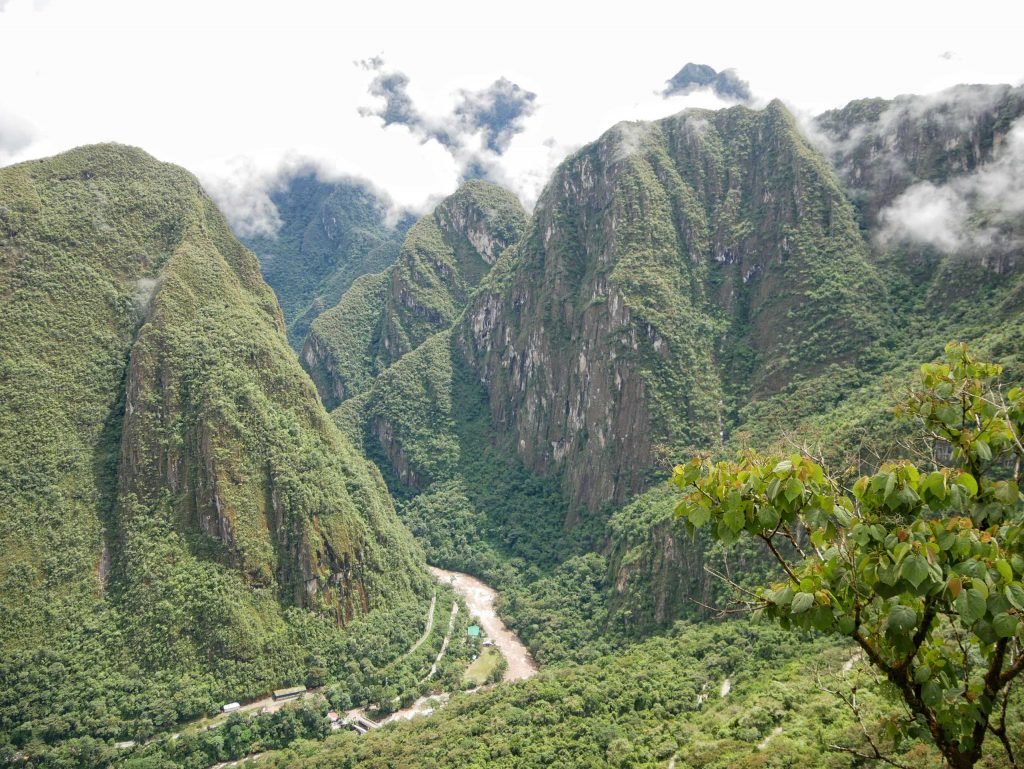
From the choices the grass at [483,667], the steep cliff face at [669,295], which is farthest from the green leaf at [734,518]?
the steep cliff face at [669,295]

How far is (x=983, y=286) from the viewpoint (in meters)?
70.5

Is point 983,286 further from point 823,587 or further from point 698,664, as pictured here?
point 823,587

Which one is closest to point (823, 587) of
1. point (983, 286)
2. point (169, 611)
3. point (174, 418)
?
point (169, 611)

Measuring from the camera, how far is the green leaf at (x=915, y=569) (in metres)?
3.84

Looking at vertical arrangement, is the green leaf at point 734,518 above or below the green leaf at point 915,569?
above

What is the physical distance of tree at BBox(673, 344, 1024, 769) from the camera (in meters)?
3.98

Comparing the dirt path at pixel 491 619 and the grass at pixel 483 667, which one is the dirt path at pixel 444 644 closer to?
the dirt path at pixel 491 619

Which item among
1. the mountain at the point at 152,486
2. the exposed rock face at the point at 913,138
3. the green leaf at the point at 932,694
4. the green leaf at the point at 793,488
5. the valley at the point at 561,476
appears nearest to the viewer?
the green leaf at the point at 793,488

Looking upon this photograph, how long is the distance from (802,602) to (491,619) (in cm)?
7306

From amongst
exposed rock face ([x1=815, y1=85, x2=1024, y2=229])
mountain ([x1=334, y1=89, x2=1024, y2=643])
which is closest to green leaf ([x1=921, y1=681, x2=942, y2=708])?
mountain ([x1=334, y1=89, x2=1024, y2=643])

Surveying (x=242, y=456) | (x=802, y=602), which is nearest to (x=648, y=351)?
(x=242, y=456)

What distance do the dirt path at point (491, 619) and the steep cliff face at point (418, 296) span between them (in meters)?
68.0

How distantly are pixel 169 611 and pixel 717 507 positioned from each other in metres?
63.6

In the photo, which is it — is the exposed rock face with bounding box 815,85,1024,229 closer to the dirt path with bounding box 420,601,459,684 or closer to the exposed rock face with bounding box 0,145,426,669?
the dirt path with bounding box 420,601,459,684
